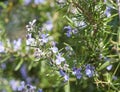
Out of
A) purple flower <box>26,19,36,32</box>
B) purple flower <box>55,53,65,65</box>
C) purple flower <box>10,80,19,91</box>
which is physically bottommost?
purple flower <box>10,80,19,91</box>

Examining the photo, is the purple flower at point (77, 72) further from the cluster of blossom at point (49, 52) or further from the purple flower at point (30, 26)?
the purple flower at point (30, 26)

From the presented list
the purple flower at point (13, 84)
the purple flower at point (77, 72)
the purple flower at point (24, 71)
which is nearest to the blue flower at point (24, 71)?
the purple flower at point (24, 71)

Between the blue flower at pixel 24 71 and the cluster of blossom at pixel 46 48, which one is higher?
the cluster of blossom at pixel 46 48

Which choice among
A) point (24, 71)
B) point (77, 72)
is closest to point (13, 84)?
point (24, 71)

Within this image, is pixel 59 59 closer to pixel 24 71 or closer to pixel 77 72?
pixel 77 72

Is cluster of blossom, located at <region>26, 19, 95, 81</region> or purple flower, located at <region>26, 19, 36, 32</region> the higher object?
purple flower, located at <region>26, 19, 36, 32</region>

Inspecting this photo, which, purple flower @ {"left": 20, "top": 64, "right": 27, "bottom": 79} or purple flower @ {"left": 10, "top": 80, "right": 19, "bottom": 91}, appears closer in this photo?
purple flower @ {"left": 10, "top": 80, "right": 19, "bottom": 91}

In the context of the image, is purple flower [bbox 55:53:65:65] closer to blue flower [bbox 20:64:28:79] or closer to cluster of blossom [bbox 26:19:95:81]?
cluster of blossom [bbox 26:19:95:81]

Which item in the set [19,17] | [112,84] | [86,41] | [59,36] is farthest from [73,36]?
[19,17]

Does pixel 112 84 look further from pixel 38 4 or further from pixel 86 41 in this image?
pixel 38 4

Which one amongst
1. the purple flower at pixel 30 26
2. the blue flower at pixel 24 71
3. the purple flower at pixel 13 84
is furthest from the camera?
the blue flower at pixel 24 71

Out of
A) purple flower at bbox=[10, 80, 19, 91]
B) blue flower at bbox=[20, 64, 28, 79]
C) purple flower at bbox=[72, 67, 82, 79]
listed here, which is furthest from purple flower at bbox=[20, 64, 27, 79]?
purple flower at bbox=[72, 67, 82, 79]
